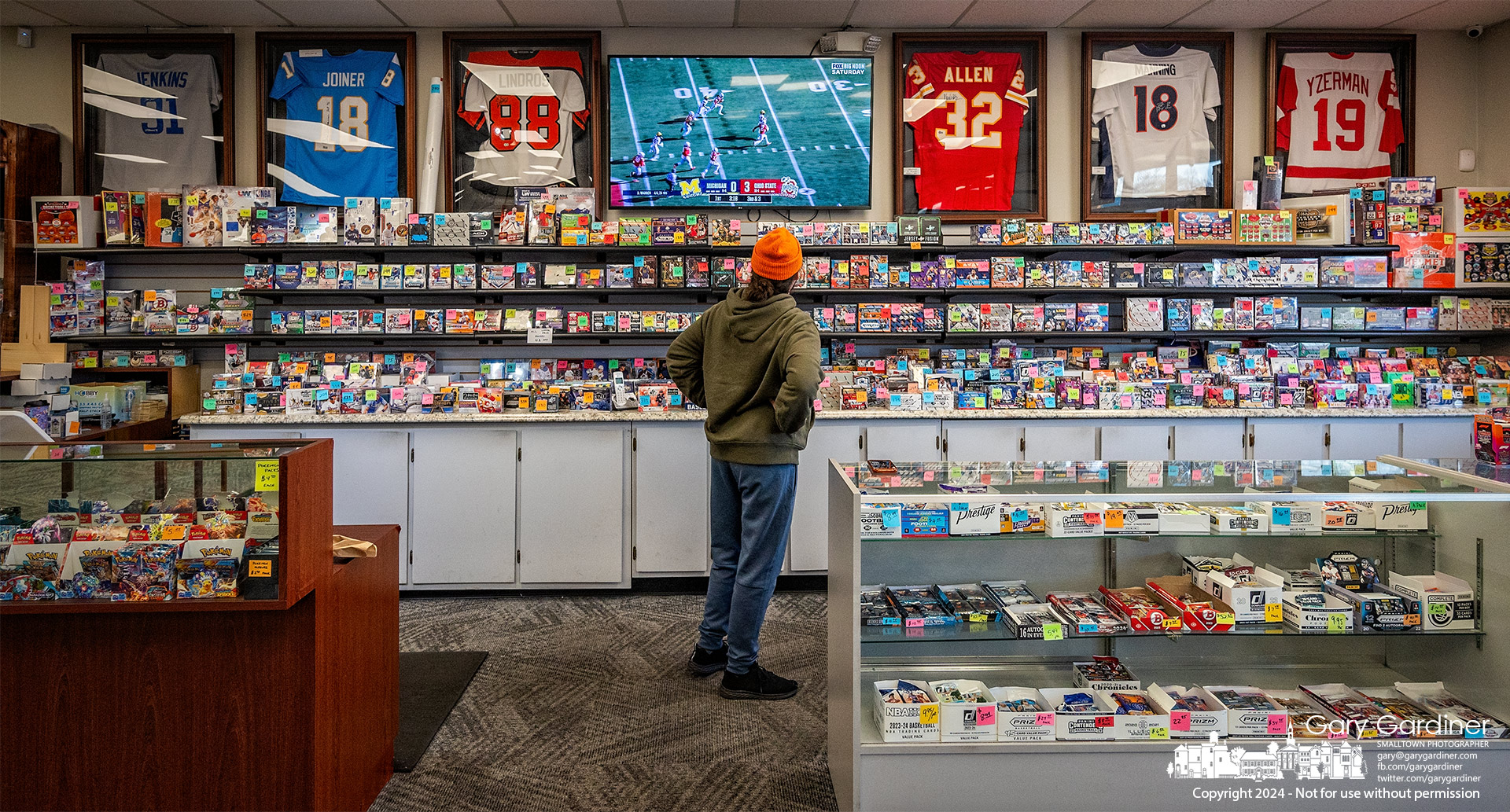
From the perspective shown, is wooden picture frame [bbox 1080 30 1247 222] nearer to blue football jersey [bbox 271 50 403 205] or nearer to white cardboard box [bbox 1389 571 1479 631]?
white cardboard box [bbox 1389 571 1479 631]

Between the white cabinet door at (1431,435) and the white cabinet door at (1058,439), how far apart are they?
72.1 inches

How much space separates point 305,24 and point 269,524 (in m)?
4.50

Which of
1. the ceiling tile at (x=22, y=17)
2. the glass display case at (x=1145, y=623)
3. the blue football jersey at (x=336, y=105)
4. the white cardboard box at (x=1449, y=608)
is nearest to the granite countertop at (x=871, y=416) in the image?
the blue football jersey at (x=336, y=105)

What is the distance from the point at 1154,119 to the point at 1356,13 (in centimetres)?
131

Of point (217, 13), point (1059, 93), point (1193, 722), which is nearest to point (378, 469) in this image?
point (217, 13)

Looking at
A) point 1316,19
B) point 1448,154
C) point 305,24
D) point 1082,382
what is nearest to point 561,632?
point 1082,382

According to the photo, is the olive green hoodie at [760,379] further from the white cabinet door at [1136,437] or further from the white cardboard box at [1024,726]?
the white cabinet door at [1136,437]

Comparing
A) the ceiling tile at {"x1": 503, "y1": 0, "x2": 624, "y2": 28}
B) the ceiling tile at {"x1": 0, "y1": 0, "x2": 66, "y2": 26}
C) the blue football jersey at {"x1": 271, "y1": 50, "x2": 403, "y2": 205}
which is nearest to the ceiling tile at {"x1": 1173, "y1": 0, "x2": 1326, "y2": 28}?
the ceiling tile at {"x1": 503, "y1": 0, "x2": 624, "y2": 28}

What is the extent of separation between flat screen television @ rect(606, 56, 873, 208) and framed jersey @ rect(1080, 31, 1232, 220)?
1519 mm

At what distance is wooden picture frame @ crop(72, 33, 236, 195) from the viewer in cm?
506

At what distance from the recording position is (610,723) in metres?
2.96

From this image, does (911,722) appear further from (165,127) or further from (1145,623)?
(165,127)

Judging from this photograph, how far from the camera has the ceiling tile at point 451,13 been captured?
478 centimetres

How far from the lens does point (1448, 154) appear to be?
5.40 m
